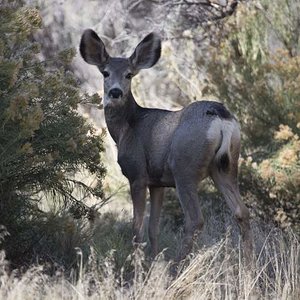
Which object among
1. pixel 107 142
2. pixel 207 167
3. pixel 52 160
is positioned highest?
pixel 52 160

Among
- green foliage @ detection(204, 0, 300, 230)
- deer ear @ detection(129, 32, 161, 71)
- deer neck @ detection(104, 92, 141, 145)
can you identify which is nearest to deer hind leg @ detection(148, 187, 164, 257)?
deer neck @ detection(104, 92, 141, 145)

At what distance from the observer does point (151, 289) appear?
6836 mm

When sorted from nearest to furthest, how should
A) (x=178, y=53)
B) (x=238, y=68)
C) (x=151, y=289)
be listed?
1. (x=151, y=289)
2. (x=238, y=68)
3. (x=178, y=53)

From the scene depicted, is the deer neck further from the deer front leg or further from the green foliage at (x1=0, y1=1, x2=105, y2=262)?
the deer front leg

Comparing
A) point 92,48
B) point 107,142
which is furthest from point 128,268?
point 107,142

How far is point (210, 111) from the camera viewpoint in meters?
8.57

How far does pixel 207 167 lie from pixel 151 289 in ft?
6.71

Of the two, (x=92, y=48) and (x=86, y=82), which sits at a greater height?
(x=92, y=48)

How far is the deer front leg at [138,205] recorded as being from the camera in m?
9.03

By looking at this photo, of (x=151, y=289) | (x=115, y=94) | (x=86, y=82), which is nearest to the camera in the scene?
(x=151, y=289)

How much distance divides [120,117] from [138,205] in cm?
108

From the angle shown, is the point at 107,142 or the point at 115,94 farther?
the point at 107,142

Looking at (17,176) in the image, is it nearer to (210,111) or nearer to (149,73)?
(210,111)

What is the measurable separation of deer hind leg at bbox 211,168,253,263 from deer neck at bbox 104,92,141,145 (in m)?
1.29
